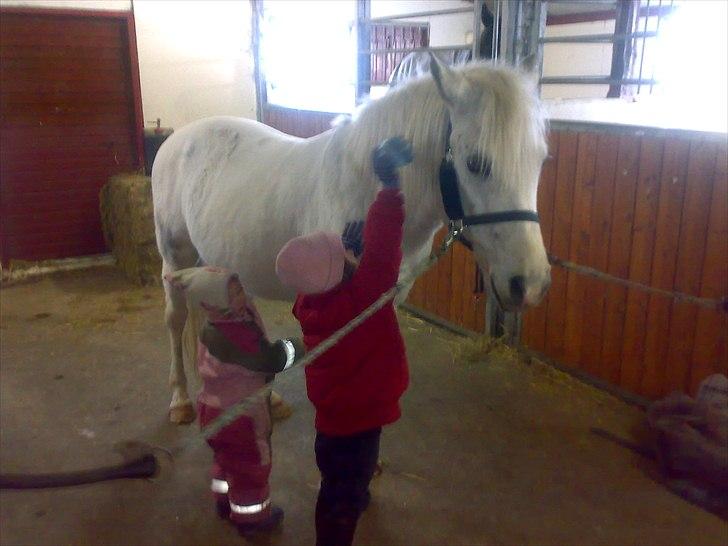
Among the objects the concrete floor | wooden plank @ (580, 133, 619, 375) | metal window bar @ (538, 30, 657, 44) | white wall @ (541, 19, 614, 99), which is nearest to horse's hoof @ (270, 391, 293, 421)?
the concrete floor

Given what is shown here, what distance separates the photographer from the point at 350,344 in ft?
4.42

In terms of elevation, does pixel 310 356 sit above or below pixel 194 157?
below

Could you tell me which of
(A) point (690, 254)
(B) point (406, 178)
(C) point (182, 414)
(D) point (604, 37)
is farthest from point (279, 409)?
(D) point (604, 37)

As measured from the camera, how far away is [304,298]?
54.9 inches

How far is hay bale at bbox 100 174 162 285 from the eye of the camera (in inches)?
167

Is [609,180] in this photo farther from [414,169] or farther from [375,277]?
[375,277]

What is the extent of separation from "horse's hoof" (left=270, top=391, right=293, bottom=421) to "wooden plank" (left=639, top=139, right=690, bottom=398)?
143cm

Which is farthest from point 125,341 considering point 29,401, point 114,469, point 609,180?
point 609,180

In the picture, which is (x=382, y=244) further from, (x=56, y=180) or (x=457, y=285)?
(x=56, y=180)

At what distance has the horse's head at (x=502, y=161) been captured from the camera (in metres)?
1.31

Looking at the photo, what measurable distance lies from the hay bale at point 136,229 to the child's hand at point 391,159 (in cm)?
321

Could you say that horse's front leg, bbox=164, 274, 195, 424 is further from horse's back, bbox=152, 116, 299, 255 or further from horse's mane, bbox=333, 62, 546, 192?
horse's mane, bbox=333, 62, 546, 192

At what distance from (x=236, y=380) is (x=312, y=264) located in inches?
22.9

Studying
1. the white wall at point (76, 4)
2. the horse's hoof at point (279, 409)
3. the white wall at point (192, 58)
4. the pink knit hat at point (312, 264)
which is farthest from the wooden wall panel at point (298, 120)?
the pink knit hat at point (312, 264)
